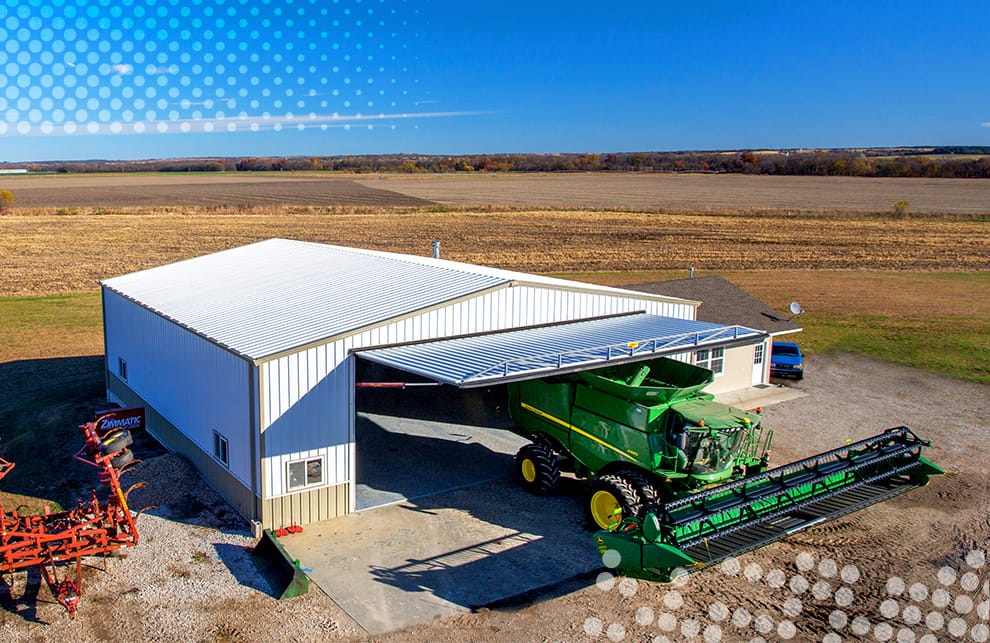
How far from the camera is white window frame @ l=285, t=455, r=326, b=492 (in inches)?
571

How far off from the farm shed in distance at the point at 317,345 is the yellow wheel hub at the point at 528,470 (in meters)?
2.40

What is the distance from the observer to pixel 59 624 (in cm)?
1145

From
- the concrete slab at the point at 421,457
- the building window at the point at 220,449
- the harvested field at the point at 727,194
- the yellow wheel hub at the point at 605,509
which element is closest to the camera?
the yellow wheel hub at the point at 605,509

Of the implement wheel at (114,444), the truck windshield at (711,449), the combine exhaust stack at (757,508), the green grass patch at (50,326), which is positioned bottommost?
the green grass patch at (50,326)

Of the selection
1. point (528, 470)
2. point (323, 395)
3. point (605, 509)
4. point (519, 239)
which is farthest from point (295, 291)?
point (519, 239)

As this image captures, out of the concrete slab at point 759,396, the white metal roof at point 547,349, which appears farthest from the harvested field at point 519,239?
the white metal roof at point 547,349

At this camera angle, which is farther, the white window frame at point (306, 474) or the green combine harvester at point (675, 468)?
the white window frame at point (306, 474)

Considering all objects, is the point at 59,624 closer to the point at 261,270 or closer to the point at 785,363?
the point at 261,270

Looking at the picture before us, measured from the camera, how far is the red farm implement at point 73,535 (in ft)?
38.9

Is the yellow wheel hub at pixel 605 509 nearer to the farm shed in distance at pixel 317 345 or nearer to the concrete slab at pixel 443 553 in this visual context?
the concrete slab at pixel 443 553

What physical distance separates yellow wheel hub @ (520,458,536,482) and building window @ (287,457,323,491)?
13.9 ft

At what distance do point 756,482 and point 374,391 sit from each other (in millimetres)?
13911

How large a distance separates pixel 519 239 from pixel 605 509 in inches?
1911

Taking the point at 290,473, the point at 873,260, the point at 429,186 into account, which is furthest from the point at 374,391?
the point at 429,186
